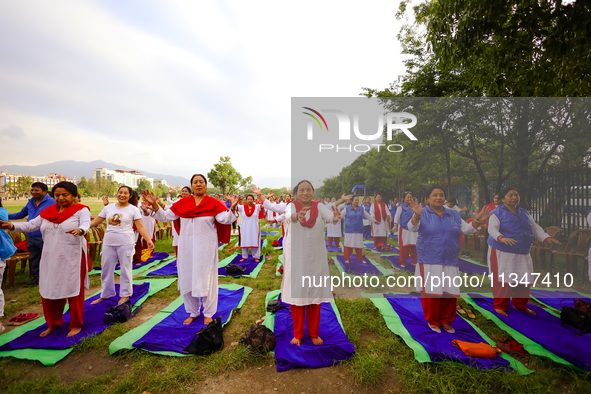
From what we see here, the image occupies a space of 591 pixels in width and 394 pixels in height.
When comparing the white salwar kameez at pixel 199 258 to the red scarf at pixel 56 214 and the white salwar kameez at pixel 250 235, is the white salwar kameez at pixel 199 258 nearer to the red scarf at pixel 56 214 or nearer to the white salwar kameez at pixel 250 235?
the red scarf at pixel 56 214

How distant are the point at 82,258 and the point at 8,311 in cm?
196

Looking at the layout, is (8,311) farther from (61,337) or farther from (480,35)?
(480,35)

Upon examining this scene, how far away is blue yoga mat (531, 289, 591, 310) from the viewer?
13.5 ft

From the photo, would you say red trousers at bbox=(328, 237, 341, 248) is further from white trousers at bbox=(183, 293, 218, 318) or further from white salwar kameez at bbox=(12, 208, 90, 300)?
white salwar kameez at bbox=(12, 208, 90, 300)

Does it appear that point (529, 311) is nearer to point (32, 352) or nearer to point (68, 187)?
point (32, 352)

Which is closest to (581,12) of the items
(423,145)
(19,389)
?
(423,145)

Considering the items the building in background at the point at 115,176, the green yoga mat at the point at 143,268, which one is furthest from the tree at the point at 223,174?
the building in background at the point at 115,176

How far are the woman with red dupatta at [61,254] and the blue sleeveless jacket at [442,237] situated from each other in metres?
4.82

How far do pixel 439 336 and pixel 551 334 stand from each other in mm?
1485

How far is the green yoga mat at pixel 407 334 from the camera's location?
2855 millimetres

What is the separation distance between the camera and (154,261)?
7.13 metres

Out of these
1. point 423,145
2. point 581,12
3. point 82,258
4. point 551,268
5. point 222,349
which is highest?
point 581,12

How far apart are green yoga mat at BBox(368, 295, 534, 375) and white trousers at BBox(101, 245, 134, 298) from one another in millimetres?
4341

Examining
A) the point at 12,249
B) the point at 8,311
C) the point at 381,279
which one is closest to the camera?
the point at 12,249
